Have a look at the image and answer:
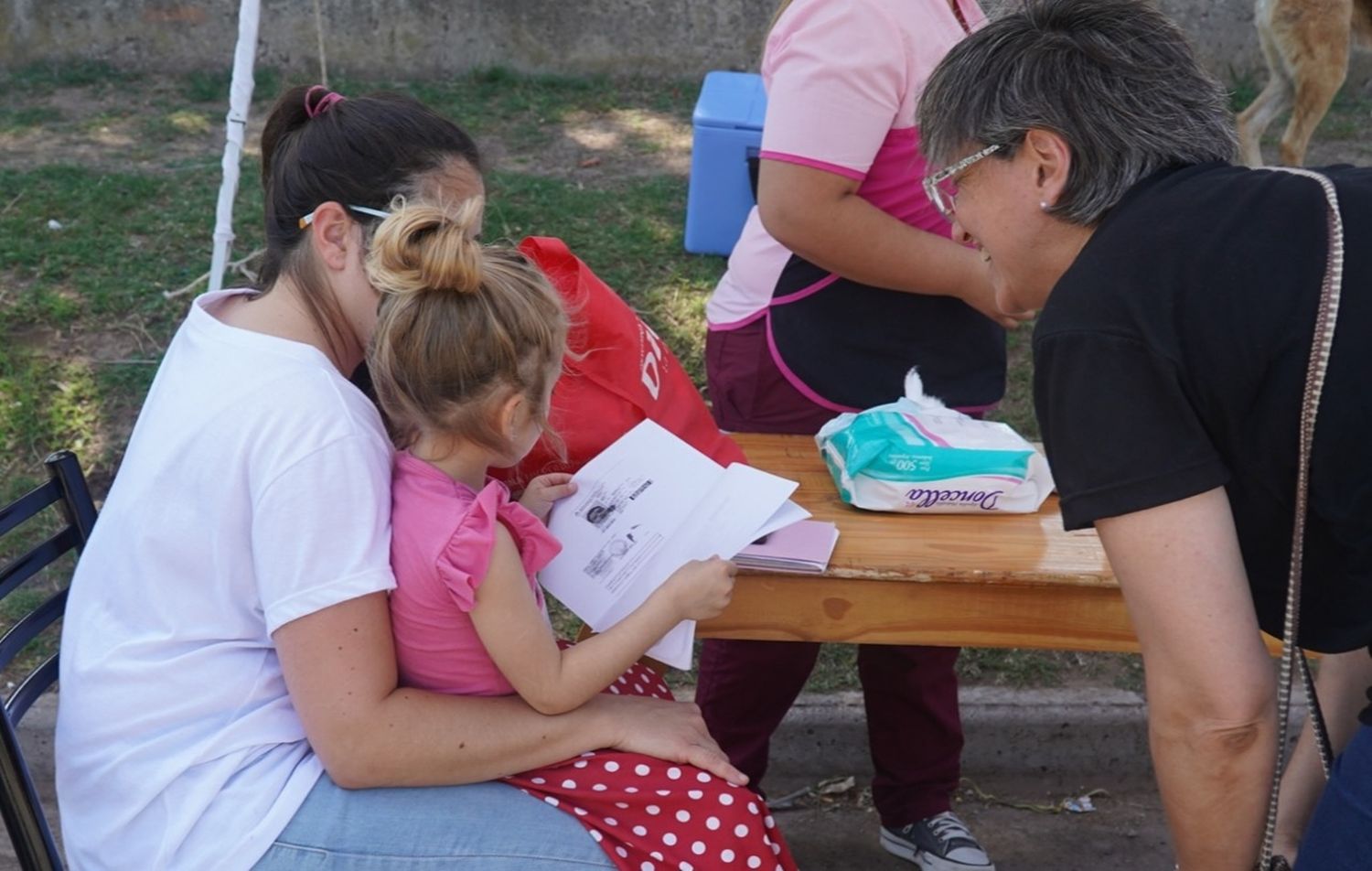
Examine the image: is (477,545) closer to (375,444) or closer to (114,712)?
(375,444)

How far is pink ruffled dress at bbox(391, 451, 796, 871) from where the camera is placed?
1604 mm

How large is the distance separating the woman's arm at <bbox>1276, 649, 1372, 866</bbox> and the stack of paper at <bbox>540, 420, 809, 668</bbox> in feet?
2.40

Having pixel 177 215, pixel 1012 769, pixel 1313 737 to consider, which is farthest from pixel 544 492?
pixel 177 215

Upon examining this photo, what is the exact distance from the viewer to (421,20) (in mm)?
6918

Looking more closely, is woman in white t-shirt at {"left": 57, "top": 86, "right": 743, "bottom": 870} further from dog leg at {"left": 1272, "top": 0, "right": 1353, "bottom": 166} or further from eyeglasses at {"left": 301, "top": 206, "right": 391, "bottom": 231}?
dog leg at {"left": 1272, "top": 0, "right": 1353, "bottom": 166}

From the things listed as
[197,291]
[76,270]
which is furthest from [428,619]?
[76,270]

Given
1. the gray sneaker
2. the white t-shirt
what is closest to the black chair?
the white t-shirt

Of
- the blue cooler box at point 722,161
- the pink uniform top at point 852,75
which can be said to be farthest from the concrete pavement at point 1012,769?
the blue cooler box at point 722,161

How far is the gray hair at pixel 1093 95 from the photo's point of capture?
1.44m

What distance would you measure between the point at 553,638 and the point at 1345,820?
3.02ft

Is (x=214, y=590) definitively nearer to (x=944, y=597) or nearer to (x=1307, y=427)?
(x=944, y=597)

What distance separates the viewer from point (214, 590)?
1606 millimetres

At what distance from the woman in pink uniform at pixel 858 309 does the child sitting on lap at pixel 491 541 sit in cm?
64

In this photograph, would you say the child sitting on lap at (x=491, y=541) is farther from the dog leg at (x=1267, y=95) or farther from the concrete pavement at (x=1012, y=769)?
the dog leg at (x=1267, y=95)
